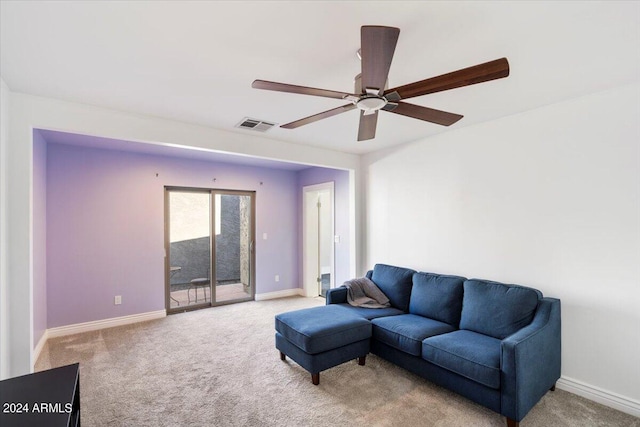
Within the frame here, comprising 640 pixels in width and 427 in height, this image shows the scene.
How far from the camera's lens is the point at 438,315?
124 inches

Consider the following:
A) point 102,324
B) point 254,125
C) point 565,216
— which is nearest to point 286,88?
point 254,125

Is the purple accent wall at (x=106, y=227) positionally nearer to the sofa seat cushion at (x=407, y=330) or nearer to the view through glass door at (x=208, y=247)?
the view through glass door at (x=208, y=247)

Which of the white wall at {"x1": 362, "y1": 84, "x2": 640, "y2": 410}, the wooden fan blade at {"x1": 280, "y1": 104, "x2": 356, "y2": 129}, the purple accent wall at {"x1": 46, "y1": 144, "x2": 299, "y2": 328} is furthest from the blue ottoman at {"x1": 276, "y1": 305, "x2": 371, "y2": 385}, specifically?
the purple accent wall at {"x1": 46, "y1": 144, "x2": 299, "y2": 328}

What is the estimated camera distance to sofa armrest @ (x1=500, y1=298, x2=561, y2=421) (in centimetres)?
211

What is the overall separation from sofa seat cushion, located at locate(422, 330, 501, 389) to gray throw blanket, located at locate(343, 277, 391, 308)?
0.98 meters

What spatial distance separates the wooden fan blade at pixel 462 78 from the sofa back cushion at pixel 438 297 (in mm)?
2204

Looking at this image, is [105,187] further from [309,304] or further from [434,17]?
[434,17]

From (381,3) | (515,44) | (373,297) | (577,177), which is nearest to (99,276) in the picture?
(373,297)

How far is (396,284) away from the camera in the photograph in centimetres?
365

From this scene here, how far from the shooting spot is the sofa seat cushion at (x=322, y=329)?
8.92 feet

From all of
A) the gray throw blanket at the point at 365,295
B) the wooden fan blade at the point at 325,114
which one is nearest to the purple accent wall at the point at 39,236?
the wooden fan blade at the point at 325,114

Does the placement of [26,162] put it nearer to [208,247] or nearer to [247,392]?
[247,392]

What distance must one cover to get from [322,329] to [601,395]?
2.33 meters

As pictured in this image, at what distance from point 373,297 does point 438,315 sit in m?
0.79
